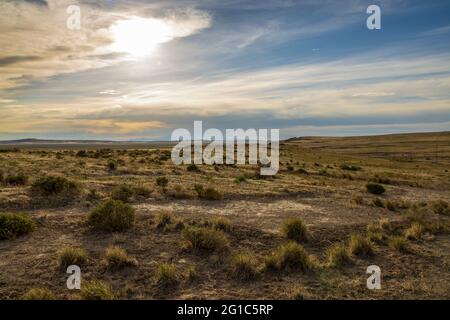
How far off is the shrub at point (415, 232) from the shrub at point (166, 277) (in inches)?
348

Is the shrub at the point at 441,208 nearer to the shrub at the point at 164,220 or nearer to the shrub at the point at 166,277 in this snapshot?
the shrub at the point at 164,220

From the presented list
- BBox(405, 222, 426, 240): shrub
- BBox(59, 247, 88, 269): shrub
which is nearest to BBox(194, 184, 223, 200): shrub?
BBox(405, 222, 426, 240): shrub

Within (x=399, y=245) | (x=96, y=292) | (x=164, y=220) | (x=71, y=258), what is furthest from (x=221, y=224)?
(x=96, y=292)

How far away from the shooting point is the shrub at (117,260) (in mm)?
9469

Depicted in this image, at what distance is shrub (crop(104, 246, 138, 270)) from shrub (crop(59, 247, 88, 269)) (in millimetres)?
602

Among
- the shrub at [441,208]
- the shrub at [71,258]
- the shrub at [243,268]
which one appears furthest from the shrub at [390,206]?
the shrub at [71,258]

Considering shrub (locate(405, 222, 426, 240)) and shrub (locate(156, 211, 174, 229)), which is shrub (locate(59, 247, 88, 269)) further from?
shrub (locate(405, 222, 426, 240))

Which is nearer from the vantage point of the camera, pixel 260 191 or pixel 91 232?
pixel 91 232

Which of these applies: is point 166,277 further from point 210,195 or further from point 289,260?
point 210,195

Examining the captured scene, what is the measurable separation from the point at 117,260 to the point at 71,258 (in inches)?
47.5
